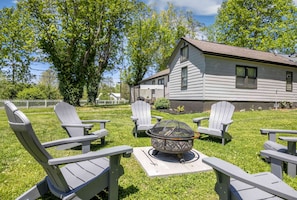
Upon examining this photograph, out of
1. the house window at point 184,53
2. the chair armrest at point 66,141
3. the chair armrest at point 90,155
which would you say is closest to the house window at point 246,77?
the house window at point 184,53

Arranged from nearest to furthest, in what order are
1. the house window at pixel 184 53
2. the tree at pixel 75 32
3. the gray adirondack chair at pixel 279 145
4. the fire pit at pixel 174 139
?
1. the gray adirondack chair at pixel 279 145
2. the fire pit at pixel 174 139
3. the house window at pixel 184 53
4. the tree at pixel 75 32

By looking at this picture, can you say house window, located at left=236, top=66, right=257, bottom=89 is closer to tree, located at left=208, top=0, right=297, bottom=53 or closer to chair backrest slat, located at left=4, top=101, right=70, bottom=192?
tree, located at left=208, top=0, right=297, bottom=53

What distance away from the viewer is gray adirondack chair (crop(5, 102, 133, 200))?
1.64m

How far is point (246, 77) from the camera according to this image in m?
12.0

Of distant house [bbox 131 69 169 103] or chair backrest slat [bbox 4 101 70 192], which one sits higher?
distant house [bbox 131 69 169 103]

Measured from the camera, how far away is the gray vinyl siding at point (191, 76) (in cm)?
1144

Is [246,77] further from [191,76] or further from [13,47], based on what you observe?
[13,47]

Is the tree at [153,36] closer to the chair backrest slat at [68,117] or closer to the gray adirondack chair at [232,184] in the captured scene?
the chair backrest slat at [68,117]

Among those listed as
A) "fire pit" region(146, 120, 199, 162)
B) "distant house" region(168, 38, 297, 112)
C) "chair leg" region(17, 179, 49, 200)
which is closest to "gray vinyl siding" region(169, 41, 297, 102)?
"distant house" region(168, 38, 297, 112)

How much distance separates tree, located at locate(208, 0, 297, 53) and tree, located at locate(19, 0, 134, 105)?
12.6 m

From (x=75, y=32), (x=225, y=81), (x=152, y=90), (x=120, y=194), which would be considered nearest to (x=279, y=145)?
(x=120, y=194)

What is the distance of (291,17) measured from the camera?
65.7 ft

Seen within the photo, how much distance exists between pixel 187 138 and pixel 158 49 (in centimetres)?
2664

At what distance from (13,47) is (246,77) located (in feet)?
76.7
